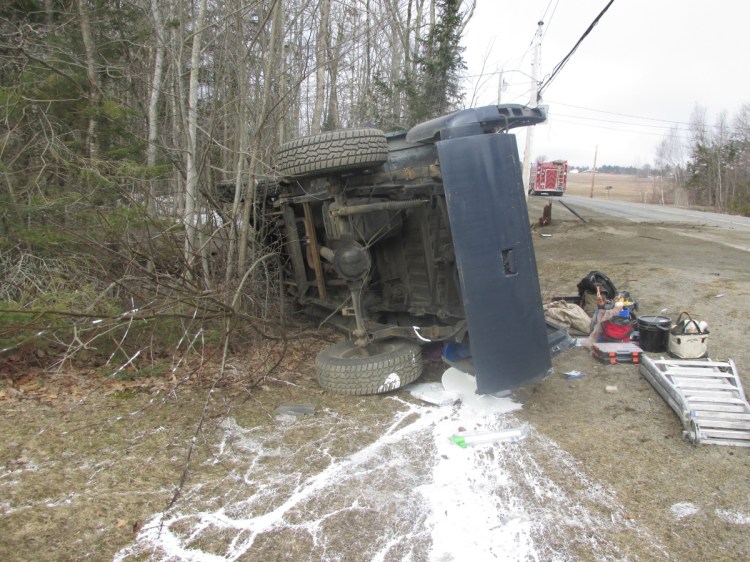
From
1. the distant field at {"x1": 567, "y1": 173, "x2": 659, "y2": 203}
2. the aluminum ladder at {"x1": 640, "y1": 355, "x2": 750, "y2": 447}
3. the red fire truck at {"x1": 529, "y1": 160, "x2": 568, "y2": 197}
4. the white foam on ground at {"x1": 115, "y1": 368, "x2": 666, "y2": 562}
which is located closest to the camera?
the white foam on ground at {"x1": 115, "y1": 368, "x2": 666, "y2": 562}

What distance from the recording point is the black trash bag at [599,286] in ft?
20.0

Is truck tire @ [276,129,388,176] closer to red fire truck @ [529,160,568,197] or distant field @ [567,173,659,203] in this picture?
red fire truck @ [529,160,568,197]

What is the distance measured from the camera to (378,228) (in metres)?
4.39

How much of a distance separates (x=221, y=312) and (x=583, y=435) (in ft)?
9.76

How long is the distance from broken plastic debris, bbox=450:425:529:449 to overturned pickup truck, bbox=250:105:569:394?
301mm

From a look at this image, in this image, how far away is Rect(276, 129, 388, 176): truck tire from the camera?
3.70 metres

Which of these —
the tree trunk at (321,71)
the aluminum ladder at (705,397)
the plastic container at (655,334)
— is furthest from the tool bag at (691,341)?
the tree trunk at (321,71)

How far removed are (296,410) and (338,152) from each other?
201 centimetres

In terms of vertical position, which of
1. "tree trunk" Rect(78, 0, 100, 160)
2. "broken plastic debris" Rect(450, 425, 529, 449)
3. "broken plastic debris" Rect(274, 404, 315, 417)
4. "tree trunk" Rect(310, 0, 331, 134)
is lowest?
"broken plastic debris" Rect(450, 425, 529, 449)

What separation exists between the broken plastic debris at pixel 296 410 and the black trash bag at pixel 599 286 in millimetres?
3980

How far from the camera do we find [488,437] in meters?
3.27

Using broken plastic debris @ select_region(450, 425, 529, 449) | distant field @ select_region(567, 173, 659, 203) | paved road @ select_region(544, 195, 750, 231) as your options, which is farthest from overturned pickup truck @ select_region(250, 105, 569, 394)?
distant field @ select_region(567, 173, 659, 203)

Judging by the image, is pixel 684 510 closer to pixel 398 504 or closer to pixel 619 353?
pixel 398 504

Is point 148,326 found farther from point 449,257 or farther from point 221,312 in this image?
point 449,257
